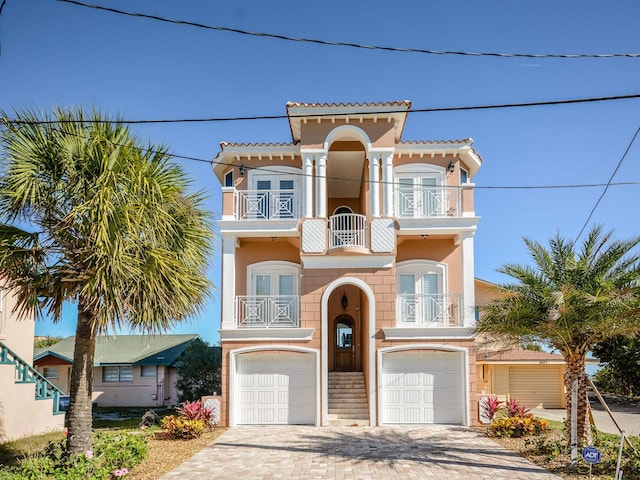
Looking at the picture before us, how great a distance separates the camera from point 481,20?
39.7 feet

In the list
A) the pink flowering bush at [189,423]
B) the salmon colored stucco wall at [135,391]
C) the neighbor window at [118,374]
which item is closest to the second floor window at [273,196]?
the pink flowering bush at [189,423]

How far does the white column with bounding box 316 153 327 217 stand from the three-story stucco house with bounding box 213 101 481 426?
6 cm

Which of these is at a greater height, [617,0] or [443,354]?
[617,0]

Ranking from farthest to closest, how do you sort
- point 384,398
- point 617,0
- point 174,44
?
point 384,398, point 174,44, point 617,0

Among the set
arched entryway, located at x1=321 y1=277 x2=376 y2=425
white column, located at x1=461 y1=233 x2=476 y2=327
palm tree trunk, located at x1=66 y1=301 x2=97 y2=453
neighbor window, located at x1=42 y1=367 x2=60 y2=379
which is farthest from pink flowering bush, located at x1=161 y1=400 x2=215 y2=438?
neighbor window, located at x1=42 y1=367 x2=60 y2=379

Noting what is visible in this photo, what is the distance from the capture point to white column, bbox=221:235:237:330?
20656 mm

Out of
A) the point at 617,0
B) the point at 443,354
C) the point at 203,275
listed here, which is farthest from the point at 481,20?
the point at 443,354

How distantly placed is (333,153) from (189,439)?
36.7ft

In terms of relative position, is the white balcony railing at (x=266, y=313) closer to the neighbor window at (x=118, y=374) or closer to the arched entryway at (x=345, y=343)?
the arched entryway at (x=345, y=343)

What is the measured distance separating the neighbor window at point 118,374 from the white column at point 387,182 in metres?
16.9

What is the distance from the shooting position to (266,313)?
69.7 feet

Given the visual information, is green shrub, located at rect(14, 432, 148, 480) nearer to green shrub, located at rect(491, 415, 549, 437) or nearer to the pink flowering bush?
the pink flowering bush

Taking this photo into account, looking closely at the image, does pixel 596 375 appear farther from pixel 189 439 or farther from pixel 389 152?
pixel 189 439

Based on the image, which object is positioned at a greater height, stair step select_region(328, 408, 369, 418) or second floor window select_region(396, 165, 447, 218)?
second floor window select_region(396, 165, 447, 218)
